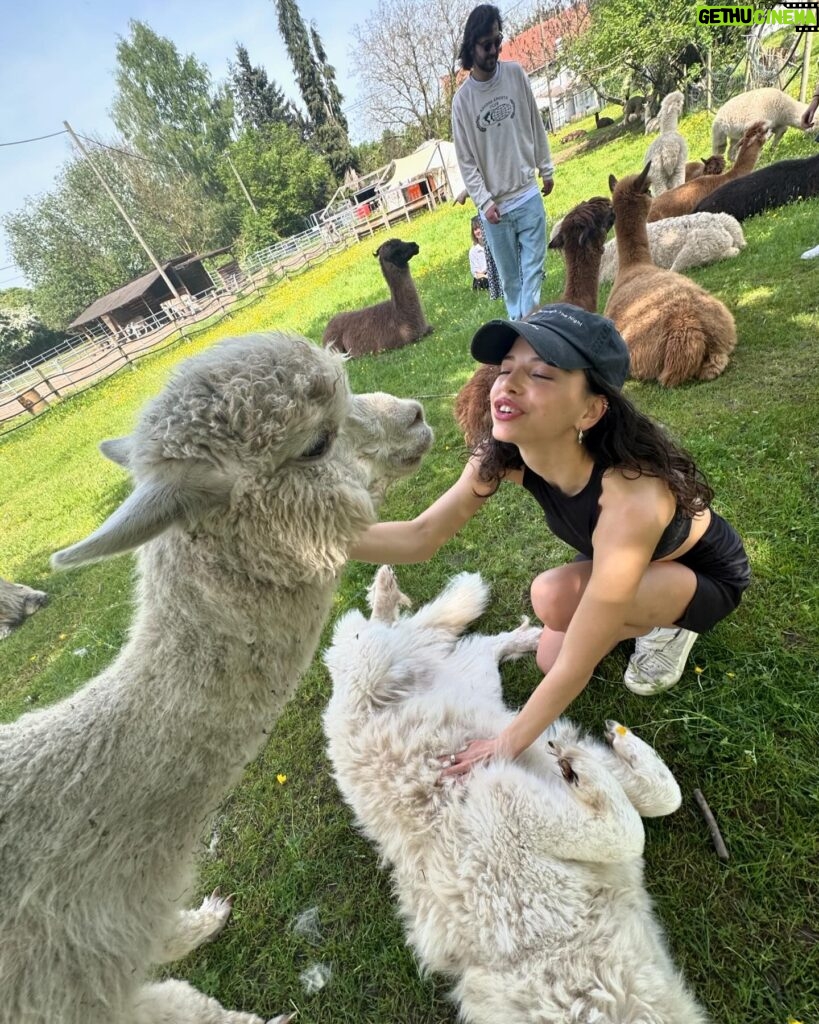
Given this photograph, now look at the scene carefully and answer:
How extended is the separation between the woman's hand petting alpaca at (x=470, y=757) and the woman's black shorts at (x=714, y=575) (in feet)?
2.88

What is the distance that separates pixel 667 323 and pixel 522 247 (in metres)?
1.80

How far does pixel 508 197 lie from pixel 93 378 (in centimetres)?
2222

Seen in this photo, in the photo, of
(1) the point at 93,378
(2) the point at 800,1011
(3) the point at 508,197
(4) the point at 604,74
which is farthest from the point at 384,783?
(4) the point at 604,74

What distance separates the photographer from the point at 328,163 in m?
47.4

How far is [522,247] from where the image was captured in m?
5.02

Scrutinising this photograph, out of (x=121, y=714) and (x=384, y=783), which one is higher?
(x=121, y=714)

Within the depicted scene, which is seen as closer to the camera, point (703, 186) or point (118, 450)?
point (118, 450)

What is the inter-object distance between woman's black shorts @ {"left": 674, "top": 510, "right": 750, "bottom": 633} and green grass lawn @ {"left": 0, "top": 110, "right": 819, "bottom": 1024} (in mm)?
374

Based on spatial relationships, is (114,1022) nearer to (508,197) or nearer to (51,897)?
(51,897)

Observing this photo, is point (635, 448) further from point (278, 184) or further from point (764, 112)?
point (278, 184)

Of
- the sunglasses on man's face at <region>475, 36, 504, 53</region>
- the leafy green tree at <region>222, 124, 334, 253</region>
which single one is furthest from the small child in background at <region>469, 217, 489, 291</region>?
the leafy green tree at <region>222, 124, 334, 253</region>

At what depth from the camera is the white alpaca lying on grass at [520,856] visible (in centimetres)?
138

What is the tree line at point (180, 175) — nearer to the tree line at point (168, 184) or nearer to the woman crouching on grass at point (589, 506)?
A: the tree line at point (168, 184)

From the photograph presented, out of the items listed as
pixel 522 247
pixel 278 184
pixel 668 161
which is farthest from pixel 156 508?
pixel 278 184
